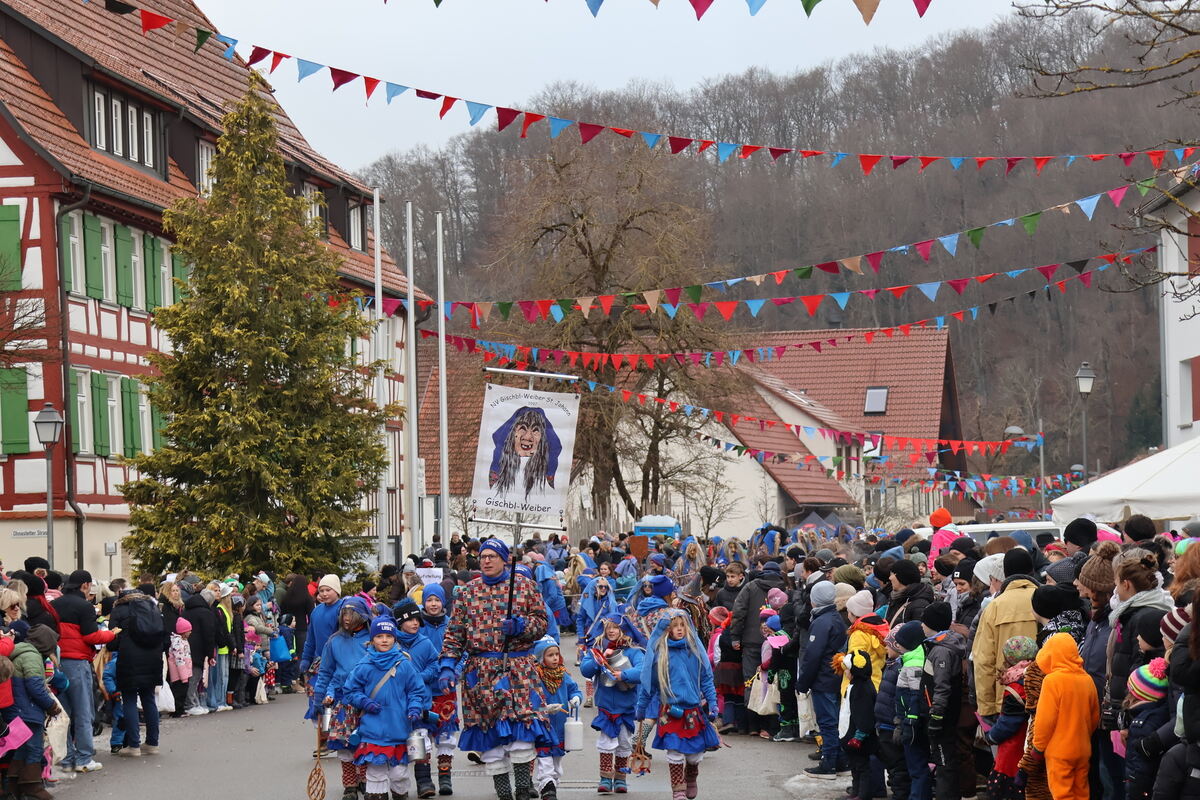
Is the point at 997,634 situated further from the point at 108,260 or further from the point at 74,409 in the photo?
the point at 108,260

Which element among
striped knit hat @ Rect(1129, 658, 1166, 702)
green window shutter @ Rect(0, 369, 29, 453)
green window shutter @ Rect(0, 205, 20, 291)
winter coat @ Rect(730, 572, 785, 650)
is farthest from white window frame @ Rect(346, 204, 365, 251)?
striped knit hat @ Rect(1129, 658, 1166, 702)

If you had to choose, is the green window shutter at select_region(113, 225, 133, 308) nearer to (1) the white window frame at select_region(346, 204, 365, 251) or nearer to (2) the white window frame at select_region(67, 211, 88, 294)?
(2) the white window frame at select_region(67, 211, 88, 294)

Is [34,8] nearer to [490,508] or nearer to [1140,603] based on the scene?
[490,508]

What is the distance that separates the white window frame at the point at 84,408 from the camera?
32094 mm

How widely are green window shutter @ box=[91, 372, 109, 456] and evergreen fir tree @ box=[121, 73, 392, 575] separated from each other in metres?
3.88

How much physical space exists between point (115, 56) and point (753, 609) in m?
24.3

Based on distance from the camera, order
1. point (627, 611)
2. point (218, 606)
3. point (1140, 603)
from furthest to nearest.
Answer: point (218, 606) → point (627, 611) → point (1140, 603)

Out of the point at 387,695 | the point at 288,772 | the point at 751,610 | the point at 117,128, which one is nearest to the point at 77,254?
the point at 117,128

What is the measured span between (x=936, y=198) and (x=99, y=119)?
48491 millimetres

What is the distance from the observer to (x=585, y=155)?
46094mm

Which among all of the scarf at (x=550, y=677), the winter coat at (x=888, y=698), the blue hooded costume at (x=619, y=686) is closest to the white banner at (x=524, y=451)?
the blue hooded costume at (x=619, y=686)

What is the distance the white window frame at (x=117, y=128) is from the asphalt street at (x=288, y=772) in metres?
19.2

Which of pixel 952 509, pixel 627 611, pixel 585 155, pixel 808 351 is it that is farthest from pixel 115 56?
pixel 952 509

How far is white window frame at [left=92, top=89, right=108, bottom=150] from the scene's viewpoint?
3428cm
